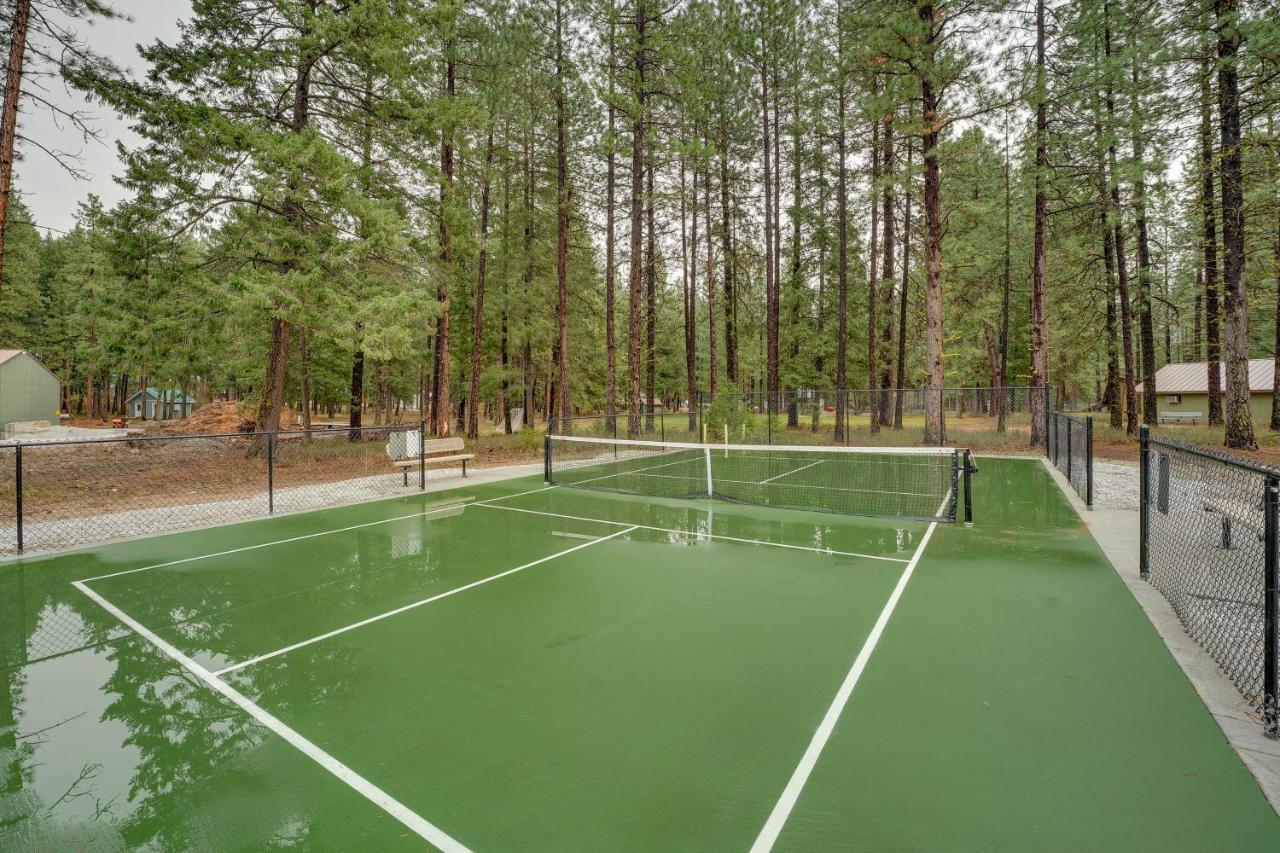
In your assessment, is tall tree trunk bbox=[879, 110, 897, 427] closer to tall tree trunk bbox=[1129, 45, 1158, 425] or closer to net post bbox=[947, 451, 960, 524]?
tall tree trunk bbox=[1129, 45, 1158, 425]

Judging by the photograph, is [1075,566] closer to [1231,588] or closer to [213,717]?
[1231,588]

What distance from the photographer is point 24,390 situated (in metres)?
31.5

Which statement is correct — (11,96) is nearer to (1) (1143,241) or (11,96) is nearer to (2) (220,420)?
(2) (220,420)

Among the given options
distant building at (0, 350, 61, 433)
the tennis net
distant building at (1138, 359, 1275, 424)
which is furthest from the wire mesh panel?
distant building at (1138, 359, 1275, 424)

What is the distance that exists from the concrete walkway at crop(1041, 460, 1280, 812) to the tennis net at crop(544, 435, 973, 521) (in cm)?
224

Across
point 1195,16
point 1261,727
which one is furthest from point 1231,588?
point 1195,16

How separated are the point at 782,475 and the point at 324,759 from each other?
1211 cm

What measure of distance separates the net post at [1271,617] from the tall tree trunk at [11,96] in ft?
55.5

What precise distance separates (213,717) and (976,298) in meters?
35.4

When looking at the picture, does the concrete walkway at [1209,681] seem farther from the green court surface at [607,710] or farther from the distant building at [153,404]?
the distant building at [153,404]

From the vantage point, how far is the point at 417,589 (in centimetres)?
576

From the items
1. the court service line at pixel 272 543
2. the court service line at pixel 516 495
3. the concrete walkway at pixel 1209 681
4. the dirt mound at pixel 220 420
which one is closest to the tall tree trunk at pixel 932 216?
the concrete walkway at pixel 1209 681

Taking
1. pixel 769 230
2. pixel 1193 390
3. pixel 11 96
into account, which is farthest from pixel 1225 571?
pixel 1193 390

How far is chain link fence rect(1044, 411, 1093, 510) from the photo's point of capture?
29.8 ft
